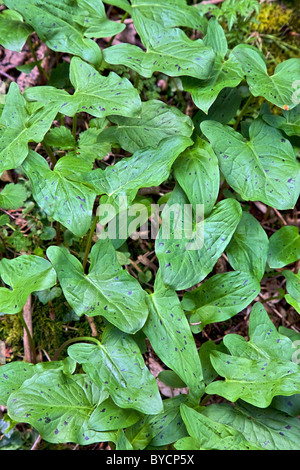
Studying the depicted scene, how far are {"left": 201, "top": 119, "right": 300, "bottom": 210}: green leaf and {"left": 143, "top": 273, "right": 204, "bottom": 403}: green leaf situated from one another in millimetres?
495

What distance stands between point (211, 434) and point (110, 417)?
1.09 ft

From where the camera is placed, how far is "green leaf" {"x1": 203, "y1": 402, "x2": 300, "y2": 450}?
58.5 inches

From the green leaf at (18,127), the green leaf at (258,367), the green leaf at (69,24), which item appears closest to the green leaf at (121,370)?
the green leaf at (258,367)

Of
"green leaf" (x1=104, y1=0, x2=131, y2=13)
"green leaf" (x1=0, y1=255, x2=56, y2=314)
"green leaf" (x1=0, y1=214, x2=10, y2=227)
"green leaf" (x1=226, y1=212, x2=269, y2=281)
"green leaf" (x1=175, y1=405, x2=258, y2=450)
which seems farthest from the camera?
"green leaf" (x1=0, y1=214, x2=10, y2=227)

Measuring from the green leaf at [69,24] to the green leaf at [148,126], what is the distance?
285 millimetres

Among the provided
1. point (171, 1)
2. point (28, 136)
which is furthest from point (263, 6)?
point (28, 136)

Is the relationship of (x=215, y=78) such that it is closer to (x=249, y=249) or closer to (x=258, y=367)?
(x=249, y=249)

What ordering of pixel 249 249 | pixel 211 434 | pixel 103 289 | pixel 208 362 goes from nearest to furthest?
pixel 211 434 → pixel 103 289 → pixel 208 362 → pixel 249 249

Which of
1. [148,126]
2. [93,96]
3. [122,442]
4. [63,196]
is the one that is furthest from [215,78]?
[122,442]

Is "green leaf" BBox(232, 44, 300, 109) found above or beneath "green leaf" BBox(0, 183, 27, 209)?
above

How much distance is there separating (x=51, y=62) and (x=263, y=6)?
3.98 feet

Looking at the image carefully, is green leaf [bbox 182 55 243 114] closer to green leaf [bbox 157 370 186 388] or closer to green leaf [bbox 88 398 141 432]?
green leaf [bbox 157 370 186 388]

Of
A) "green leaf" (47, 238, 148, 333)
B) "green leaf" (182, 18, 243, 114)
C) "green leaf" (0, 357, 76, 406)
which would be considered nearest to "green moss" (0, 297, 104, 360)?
"green leaf" (0, 357, 76, 406)

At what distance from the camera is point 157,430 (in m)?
1.50
